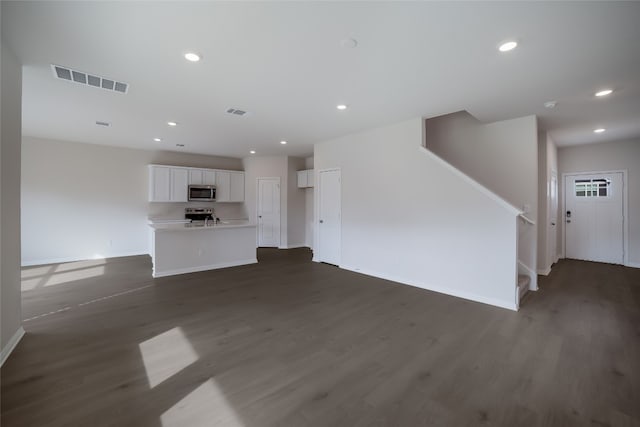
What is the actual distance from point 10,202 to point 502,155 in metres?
6.43

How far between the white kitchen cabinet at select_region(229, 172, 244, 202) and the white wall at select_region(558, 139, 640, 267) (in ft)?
28.9

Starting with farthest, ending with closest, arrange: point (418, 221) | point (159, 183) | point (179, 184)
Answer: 1. point (179, 184)
2. point (159, 183)
3. point (418, 221)

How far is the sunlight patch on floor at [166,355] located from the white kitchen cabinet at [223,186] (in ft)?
18.7

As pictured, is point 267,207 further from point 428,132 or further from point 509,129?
point 509,129

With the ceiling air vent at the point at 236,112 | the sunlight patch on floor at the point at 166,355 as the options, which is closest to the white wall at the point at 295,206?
the ceiling air vent at the point at 236,112

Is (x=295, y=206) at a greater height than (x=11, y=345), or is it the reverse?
(x=295, y=206)

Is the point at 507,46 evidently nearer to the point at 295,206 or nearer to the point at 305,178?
the point at 305,178

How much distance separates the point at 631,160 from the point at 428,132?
4534mm

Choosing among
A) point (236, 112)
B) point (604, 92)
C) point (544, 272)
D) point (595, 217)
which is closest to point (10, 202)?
point (236, 112)

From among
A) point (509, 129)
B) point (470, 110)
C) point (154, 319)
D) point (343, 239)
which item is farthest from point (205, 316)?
point (509, 129)

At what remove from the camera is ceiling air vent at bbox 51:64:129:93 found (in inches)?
115

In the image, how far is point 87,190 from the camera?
6.44m

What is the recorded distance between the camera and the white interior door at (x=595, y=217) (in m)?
6.02

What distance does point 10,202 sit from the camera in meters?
2.48
